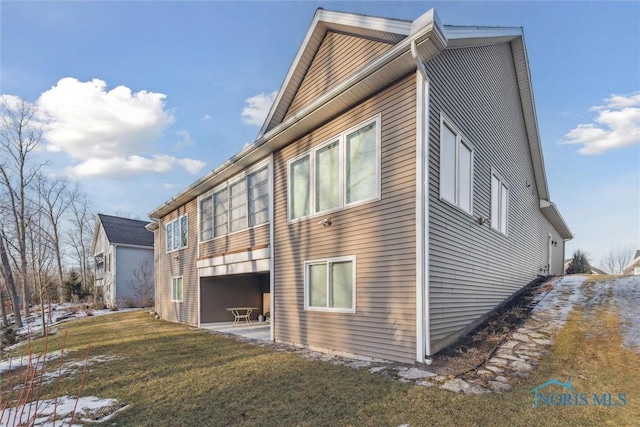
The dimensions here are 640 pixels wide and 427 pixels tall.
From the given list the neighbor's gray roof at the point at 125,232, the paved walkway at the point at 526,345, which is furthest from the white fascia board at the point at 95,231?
the paved walkway at the point at 526,345

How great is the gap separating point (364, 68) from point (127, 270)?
28072 mm

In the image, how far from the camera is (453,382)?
→ 5062mm

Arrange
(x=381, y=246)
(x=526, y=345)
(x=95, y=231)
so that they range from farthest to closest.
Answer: (x=95, y=231) → (x=381, y=246) → (x=526, y=345)

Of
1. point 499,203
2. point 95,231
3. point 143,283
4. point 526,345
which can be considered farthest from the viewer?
point 95,231

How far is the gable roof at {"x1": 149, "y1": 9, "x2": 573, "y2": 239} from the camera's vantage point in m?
5.91

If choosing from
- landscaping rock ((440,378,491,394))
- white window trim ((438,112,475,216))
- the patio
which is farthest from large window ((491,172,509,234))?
the patio

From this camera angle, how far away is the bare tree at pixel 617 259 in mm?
46159

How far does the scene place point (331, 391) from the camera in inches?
201

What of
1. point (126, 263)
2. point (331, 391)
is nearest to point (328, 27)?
point (331, 391)

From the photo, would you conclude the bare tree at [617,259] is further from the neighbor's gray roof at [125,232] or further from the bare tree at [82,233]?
the bare tree at [82,233]

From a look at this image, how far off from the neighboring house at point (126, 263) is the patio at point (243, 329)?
49.2 feet

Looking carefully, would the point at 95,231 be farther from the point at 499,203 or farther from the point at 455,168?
the point at 455,168

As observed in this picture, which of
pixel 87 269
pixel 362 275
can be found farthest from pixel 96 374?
pixel 87 269

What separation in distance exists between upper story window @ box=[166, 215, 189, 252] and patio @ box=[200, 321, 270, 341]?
3.93 metres
